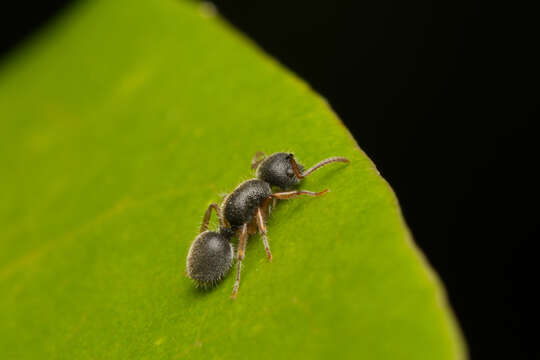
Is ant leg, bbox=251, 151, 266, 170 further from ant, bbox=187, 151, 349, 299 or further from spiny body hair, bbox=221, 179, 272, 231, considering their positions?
spiny body hair, bbox=221, 179, 272, 231

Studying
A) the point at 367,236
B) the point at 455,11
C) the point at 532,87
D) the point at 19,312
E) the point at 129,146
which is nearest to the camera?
the point at 367,236

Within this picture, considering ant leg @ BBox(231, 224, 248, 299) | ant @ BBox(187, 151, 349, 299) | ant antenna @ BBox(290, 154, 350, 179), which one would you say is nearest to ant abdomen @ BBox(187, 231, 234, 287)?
ant @ BBox(187, 151, 349, 299)

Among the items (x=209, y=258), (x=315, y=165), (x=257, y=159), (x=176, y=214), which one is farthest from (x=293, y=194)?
(x=176, y=214)

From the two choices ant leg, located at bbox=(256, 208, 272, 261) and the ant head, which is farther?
the ant head

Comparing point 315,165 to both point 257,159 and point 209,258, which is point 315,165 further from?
point 209,258

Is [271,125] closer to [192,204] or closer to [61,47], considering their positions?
[192,204]

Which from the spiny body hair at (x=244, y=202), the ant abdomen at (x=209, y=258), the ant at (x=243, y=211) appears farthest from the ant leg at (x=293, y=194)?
the ant abdomen at (x=209, y=258)

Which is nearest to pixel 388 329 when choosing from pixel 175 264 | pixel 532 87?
pixel 175 264
